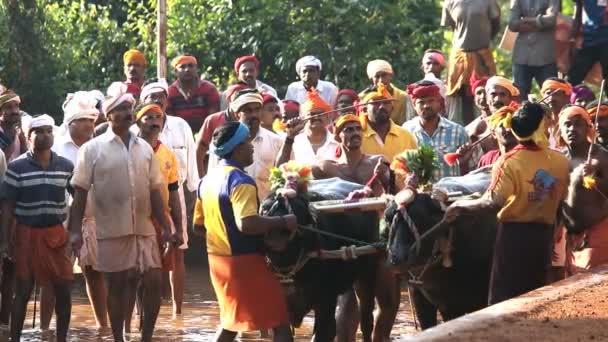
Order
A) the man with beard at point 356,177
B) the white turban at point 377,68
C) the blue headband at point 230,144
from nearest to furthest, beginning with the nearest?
1. the blue headband at point 230,144
2. the man with beard at point 356,177
3. the white turban at point 377,68

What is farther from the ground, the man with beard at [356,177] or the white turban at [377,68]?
the white turban at [377,68]

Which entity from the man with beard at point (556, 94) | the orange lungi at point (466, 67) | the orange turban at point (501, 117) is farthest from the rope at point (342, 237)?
the orange lungi at point (466, 67)

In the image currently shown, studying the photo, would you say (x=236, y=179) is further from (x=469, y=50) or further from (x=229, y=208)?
(x=469, y=50)

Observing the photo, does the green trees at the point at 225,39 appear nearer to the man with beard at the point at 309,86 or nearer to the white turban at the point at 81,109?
the man with beard at the point at 309,86

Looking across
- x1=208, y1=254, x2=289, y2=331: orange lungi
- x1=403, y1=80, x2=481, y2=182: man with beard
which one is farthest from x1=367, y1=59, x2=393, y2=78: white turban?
x1=208, y1=254, x2=289, y2=331: orange lungi

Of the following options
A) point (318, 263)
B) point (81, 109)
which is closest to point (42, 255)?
point (81, 109)

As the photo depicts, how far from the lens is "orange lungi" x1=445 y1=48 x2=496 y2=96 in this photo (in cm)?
1814

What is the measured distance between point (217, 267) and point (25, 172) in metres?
3.26

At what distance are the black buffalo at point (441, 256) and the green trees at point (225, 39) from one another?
30.7 feet

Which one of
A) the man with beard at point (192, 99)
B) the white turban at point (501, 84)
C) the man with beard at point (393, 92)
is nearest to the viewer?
the white turban at point (501, 84)

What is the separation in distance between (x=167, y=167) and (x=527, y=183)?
13.0 ft

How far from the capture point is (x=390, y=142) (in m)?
14.3

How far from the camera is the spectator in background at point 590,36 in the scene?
1789 cm

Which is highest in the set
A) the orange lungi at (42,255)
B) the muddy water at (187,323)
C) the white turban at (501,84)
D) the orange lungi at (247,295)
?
the white turban at (501,84)
